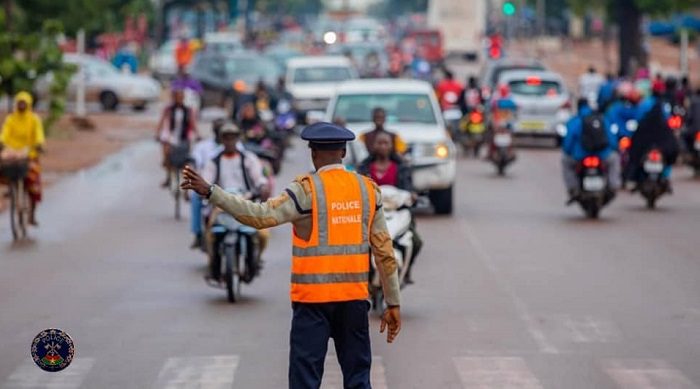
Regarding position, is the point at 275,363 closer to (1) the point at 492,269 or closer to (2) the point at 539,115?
(1) the point at 492,269

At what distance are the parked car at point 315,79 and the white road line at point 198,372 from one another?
29603mm

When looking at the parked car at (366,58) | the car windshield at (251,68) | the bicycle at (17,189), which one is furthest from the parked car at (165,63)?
the bicycle at (17,189)

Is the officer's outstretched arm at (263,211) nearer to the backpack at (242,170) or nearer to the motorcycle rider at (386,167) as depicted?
the motorcycle rider at (386,167)

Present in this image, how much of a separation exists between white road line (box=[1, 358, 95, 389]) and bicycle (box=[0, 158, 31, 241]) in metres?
8.00

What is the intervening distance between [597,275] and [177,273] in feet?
13.2

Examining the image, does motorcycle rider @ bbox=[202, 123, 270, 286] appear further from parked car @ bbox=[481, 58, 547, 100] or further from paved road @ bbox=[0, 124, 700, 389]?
Answer: parked car @ bbox=[481, 58, 547, 100]

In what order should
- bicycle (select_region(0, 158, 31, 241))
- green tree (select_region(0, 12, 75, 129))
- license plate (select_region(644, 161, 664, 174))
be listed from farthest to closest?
1. green tree (select_region(0, 12, 75, 129))
2. license plate (select_region(644, 161, 664, 174))
3. bicycle (select_region(0, 158, 31, 241))

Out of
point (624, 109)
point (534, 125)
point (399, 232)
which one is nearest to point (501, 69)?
point (534, 125)

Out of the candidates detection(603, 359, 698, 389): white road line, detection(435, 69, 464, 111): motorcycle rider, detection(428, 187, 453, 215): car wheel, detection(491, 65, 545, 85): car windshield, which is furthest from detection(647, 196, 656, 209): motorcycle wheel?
detection(491, 65, 545, 85): car windshield

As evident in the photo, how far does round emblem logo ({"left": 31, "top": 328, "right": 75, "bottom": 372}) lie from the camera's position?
8.33 meters

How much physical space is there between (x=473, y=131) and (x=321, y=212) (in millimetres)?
25345

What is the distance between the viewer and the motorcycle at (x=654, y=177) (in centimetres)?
2316

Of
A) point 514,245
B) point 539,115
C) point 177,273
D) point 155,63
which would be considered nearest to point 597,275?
point 514,245

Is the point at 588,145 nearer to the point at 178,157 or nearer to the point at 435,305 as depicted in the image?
the point at 178,157
